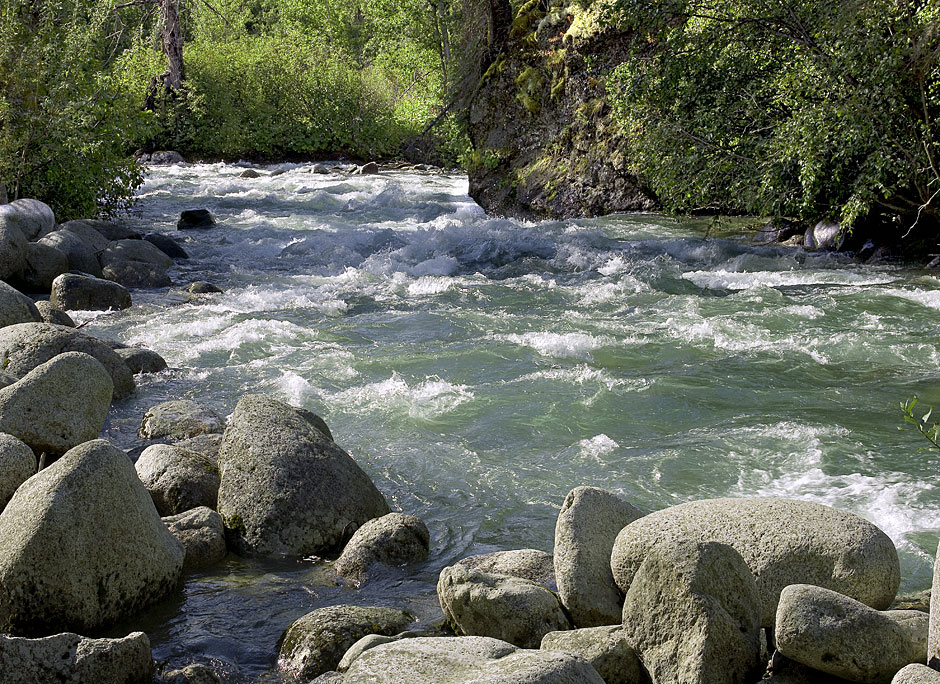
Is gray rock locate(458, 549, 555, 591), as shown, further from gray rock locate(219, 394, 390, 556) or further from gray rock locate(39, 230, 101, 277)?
gray rock locate(39, 230, 101, 277)

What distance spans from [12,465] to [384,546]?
2252 mm

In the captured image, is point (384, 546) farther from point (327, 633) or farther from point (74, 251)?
point (74, 251)

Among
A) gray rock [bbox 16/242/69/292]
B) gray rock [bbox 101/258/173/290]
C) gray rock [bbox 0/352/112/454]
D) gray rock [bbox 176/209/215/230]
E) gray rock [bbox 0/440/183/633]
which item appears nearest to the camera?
gray rock [bbox 0/440/183/633]

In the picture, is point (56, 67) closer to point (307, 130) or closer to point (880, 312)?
point (880, 312)

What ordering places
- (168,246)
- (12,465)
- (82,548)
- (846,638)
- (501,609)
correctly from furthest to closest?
(168,246)
(12,465)
(82,548)
(501,609)
(846,638)

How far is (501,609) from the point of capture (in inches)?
159

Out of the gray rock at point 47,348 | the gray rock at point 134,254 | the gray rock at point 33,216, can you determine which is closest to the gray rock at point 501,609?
the gray rock at point 47,348

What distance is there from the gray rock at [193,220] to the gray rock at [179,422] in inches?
500

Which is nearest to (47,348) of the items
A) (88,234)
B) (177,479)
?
(177,479)

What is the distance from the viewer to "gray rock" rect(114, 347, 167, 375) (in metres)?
8.80

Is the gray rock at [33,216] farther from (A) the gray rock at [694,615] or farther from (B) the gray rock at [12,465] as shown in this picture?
(A) the gray rock at [694,615]

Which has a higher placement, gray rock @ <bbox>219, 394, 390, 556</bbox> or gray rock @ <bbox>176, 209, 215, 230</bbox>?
gray rock @ <bbox>219, 394, 390, 556</bbox>

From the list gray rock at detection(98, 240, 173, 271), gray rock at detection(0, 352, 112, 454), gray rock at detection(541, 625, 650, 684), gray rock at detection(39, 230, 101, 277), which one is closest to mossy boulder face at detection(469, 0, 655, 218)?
gray rock at detection(98, 240, 173, 271)

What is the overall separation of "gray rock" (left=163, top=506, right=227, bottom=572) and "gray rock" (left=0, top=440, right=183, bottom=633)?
15.3 inches
